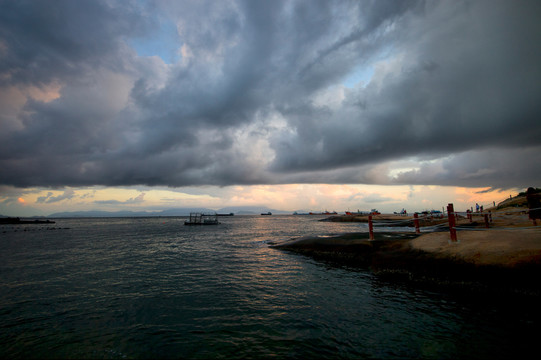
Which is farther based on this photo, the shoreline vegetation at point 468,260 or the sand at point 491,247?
the sand at point 491,247

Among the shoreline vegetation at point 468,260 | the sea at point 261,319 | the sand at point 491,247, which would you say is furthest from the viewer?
the sand at point 491,247

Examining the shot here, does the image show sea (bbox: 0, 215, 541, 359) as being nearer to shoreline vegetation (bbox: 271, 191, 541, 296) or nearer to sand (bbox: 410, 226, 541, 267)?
shoreline vegetation (bbox: 271, 191, 541, 296)

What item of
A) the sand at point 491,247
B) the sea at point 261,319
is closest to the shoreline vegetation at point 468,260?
the sand at point 491,247

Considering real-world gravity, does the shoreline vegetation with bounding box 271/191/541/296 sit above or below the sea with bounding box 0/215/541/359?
above

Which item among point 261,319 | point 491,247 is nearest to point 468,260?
point 491,247

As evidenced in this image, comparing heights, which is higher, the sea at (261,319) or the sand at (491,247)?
the sand at (491,247)

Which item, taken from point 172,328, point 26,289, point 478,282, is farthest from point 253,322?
point 26,289

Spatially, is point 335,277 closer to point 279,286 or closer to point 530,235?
point 279,286

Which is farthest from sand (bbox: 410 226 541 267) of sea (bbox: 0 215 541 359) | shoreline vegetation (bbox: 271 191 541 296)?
sea (bbox: 0 215 541 359)

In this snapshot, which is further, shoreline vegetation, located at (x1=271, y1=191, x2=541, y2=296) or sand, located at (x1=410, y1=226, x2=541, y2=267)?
sand, located at (x1=410, y1=226, x2=541, y2=267)

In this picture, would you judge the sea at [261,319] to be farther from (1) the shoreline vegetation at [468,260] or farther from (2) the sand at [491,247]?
(2) the sand at [491,247]

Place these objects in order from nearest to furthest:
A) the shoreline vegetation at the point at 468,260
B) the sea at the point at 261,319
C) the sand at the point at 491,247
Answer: the sea at the point at 261,319, the shoreline vegetation at the point at 468,260, the sand at the point at 491,247

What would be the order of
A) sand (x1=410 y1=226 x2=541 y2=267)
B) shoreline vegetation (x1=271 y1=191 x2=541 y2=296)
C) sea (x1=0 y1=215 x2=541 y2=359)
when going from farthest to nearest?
sand (x1=410 y1=226 x2=541 y2=267)
shoreline vegetation (x1=271 y1=191 x2=541 y2=296)
sea (x1=0 y1=215 x2=541 y2=359)

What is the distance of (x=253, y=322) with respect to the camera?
9.50 meters
